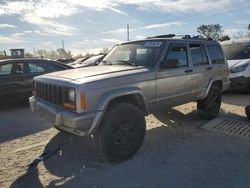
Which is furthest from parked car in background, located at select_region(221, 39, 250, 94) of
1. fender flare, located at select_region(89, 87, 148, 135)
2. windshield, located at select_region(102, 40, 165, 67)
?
fender flare, located at select_region(89, 87, 148, 135)

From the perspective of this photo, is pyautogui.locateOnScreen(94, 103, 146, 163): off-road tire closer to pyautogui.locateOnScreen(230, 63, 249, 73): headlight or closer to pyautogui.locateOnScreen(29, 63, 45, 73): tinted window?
pyautogui.locateOnScreen(29, 63, 45, 73): tinted window

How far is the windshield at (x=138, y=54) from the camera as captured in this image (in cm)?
477

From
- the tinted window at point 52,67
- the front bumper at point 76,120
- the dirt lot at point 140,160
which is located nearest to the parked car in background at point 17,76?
the tinted window at point 52,67

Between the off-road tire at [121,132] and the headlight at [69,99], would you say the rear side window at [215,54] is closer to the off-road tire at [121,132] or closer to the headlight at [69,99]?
the off-road tire at [121,132]

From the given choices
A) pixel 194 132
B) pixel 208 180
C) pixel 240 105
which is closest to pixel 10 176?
pixel 208 180

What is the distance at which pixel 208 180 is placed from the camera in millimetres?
3535

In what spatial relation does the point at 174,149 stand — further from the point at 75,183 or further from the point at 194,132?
the point at 75,183

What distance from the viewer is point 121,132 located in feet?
13.5

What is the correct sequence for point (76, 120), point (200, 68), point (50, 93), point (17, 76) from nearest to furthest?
point (76, 120) < point (50, 93) < point (200, 68) < point (17, 76)

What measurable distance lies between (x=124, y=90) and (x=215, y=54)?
3.31 metres

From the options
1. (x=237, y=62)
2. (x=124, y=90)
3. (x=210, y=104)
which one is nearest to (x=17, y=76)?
(x=124, y=90)

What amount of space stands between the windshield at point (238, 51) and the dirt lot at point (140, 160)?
4.58m

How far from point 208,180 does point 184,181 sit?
1.05 feet

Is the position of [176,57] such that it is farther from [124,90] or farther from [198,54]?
[124,90]
